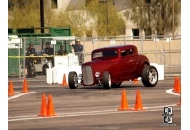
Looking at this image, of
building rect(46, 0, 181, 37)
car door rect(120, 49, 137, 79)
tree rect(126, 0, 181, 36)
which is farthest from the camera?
building rect(46, 0, 181, 37)

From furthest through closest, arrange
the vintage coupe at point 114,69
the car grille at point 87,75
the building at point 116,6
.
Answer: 1. the building at point 116,6
2. the car grille at point 87,75
3. the vintage coupe at point 114,69

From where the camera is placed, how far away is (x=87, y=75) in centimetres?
3331

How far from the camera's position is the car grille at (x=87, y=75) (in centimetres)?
3322

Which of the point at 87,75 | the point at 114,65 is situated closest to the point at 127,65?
the point at 114,65

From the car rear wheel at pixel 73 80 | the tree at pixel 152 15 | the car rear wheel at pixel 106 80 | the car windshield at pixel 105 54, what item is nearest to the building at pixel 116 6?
the tree at pixel 152 15

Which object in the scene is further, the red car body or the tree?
the tree

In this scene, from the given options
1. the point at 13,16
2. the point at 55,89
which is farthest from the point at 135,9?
the point at 55,89

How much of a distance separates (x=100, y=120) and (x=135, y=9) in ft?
197

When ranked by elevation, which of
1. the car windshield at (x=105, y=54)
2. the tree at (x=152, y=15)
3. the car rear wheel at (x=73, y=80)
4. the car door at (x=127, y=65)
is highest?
the tree at (x=152, y=15)

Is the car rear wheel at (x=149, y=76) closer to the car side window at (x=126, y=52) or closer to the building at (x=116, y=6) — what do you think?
the car side window at (x=126, y=52)

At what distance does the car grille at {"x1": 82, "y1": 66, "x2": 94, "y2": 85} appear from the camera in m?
33.2

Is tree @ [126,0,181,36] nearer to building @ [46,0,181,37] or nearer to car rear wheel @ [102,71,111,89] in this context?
building @ [46,0,181,37]

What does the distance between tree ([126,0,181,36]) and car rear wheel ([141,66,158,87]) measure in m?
44.4

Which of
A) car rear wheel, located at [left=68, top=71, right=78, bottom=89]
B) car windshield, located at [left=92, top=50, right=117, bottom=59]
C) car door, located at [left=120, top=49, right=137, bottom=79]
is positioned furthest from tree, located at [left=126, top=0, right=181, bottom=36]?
car door, located at [left=120, top=49, right=137, bottom=79]
